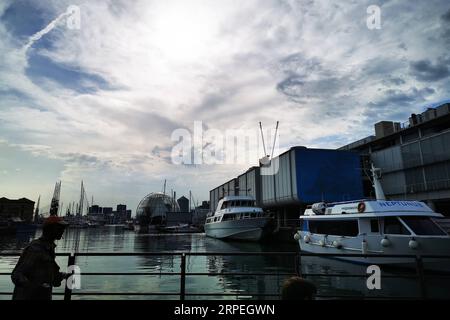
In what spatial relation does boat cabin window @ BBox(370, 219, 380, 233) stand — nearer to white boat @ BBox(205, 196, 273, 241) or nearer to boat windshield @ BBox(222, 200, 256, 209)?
white boat @ BBox(205, 196, 273, 241)

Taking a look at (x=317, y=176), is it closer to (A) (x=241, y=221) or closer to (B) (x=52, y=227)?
(A) (x=241, y=221)

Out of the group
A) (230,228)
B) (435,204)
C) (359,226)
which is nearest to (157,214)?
(230,228)

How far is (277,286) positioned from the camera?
14258 millimetres

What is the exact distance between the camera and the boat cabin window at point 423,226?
56.8 feet

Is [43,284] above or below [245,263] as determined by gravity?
above

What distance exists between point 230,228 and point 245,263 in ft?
67.9

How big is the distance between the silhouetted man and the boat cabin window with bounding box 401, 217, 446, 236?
1870 cm

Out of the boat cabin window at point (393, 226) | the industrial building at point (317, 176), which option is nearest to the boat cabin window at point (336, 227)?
the boat cabin window at point (393, 226)

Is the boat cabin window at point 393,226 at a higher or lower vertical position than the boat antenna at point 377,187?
lower

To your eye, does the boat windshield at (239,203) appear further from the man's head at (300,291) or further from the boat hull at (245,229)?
the man's head at (300,291)

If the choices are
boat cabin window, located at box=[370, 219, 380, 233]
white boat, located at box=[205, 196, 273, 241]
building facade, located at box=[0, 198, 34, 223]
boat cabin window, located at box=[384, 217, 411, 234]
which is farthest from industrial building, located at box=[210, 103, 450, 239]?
building facade, located at box=[0, 198, 34, 223]

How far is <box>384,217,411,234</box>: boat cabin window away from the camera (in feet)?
58.6

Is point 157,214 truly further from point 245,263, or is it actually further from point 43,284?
point 43,284

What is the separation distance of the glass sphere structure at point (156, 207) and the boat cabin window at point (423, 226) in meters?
121
